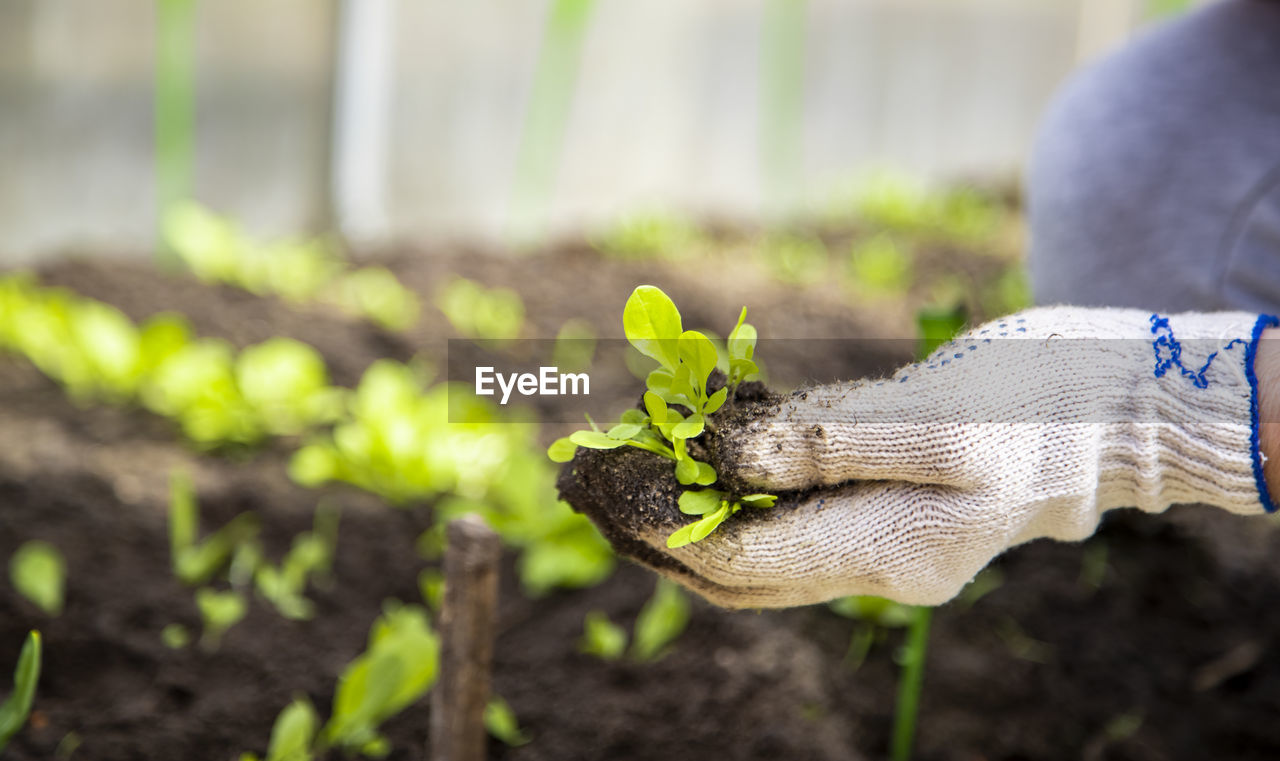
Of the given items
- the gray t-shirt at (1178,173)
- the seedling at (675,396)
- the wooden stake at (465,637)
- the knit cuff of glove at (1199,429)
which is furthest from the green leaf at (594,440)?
the gray t-shirt at (1178,173)

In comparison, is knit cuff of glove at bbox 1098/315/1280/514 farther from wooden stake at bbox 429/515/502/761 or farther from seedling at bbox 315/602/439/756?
seedling at bbox 315/602/439/756

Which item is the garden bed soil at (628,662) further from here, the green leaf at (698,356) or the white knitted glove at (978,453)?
the green leaf at (698,356)

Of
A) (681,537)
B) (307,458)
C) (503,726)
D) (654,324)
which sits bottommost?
(503,726)

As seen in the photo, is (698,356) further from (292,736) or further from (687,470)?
(292,736)

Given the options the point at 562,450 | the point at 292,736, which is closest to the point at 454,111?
the point at 292,736

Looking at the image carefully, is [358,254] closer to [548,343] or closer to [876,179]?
[548,343]
